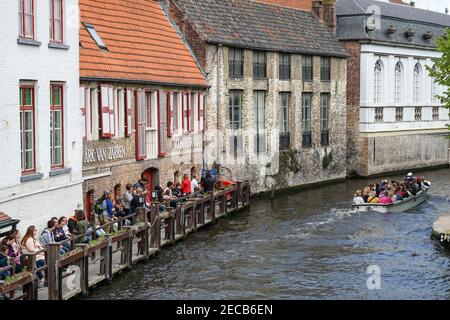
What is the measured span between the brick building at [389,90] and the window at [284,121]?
6374mm

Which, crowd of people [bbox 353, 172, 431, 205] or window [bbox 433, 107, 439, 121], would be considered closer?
crowd of people [bbox 353, 172, 431, 205]

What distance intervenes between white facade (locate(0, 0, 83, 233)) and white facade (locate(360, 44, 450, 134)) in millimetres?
23137

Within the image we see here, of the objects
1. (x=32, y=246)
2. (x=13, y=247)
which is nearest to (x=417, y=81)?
(x=32, y=246)

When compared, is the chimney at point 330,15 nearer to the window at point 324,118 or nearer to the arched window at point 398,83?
the window at point 324,118

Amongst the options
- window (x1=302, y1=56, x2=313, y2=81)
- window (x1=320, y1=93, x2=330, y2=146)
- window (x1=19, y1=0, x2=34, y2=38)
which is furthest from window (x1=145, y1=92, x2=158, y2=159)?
window (x1=320, y1=93, x2=330, y2=146)

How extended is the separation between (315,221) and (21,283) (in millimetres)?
14639

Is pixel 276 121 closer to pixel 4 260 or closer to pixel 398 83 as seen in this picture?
pixel 398 83

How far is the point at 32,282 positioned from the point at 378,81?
3149 centimetres

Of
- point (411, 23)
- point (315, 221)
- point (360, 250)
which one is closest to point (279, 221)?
point (315, 221)

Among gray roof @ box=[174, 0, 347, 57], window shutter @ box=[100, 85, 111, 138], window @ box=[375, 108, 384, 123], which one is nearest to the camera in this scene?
window shutter @ box=[100, 85, 111, 138]

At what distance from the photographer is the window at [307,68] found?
1547 inches

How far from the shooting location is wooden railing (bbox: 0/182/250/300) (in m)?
15.7

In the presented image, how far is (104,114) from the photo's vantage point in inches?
973

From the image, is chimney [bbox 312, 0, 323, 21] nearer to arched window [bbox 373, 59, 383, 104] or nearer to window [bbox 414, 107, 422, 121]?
arched window [bbox 373, 59, 383, 104]
